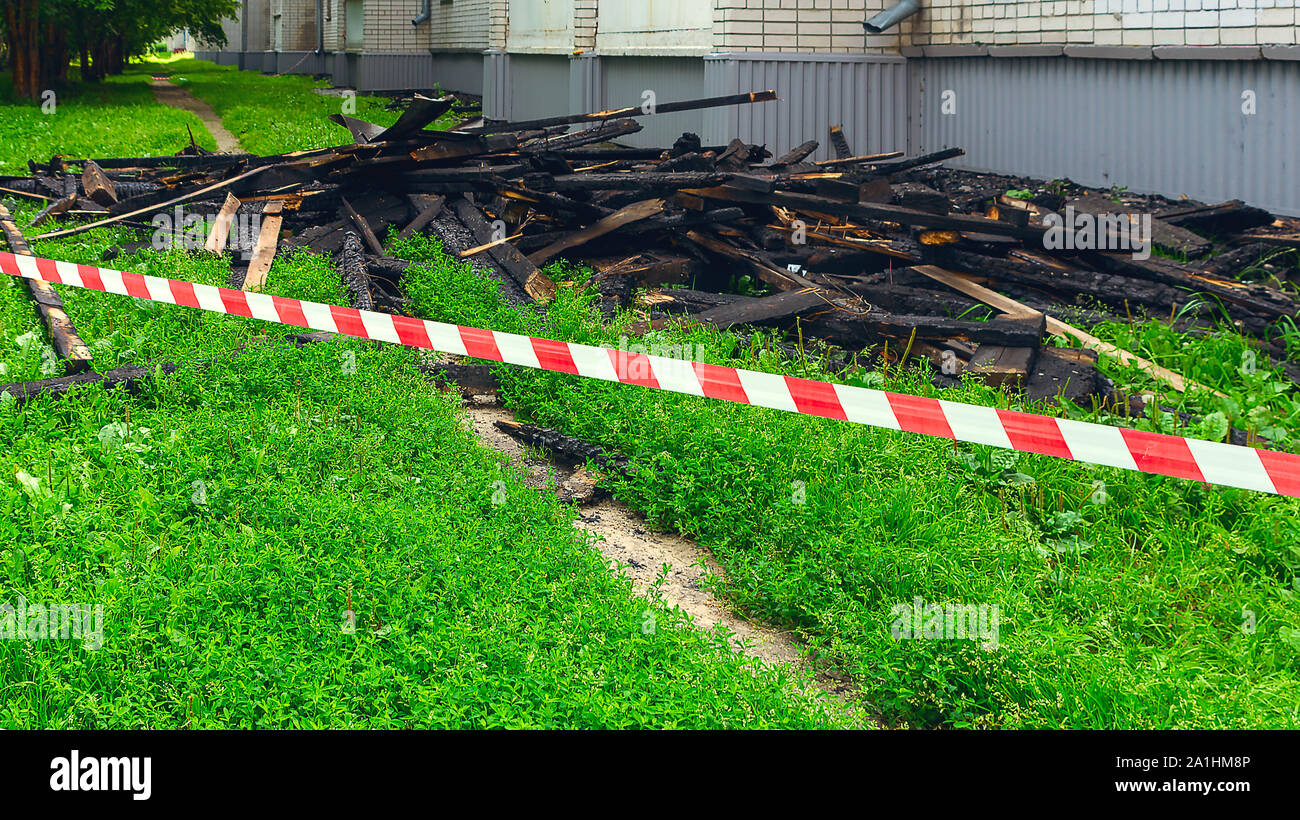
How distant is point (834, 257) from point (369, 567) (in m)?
6.71

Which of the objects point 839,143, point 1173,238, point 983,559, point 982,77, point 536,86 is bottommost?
point 983,559

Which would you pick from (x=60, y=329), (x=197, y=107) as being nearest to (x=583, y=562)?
(x=60, y=329)

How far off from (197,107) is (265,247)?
22565 millimetres

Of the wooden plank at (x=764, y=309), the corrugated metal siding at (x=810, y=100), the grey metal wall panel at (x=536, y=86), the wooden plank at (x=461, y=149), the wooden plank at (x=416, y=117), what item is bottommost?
the wooden plank at (x=764, y=309)

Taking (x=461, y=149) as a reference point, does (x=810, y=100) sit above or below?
above

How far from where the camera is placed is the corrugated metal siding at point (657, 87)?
16422 mm

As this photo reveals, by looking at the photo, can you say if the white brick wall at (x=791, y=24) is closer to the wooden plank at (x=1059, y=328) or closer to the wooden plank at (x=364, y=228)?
the wooden plank at (x=364, y=228)

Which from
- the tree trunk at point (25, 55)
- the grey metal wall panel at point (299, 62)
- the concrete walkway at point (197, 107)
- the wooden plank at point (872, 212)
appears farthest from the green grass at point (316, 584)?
the grey metal wall panel at point (299, 62)

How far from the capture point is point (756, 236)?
1044cm

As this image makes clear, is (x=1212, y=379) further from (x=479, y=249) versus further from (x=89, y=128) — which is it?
(x=89, y=128)

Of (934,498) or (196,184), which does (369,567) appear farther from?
(196,184)

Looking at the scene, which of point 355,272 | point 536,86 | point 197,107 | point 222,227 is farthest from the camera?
point 197,107

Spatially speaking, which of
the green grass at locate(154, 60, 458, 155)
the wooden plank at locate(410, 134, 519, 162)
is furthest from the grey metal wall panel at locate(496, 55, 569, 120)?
the wooden plank at locate(410, 134, 519, 162)

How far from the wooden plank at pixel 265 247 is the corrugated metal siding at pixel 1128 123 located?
9.16 m
